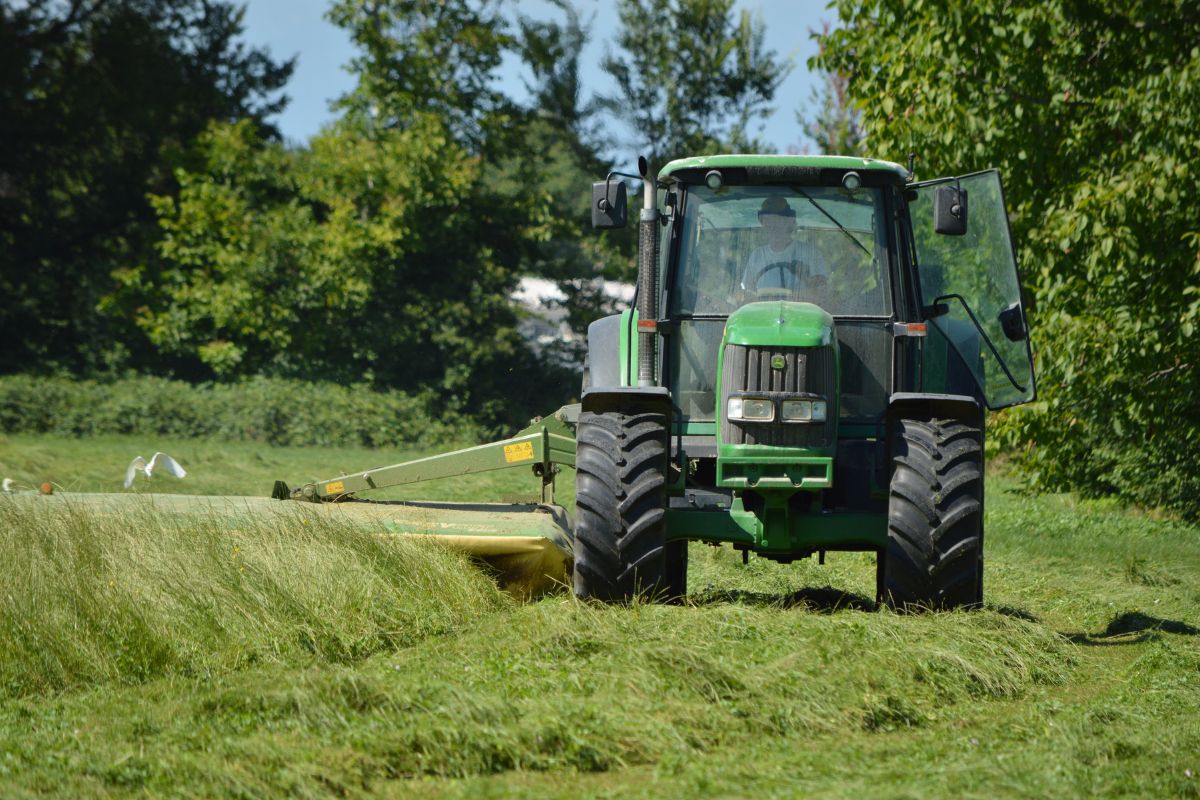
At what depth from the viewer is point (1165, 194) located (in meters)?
10.9

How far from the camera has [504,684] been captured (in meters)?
5.42

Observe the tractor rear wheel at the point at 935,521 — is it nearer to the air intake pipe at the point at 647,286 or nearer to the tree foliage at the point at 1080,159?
the air intake pipe at the point at 647,286

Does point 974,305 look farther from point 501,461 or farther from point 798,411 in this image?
point 501,461

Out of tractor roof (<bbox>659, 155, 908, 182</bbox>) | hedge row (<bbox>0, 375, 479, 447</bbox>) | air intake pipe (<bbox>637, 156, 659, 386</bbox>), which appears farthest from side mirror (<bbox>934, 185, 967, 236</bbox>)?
hedge row (<bbox>0, 375, 479, 447</bbox>)

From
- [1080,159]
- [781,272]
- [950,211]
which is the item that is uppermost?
[1080,159]

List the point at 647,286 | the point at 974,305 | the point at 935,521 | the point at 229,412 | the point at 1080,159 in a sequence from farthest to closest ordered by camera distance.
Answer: the point at 229,412
the point at 1080,159
the point at 974,305
the point at 647,286
the point at 935,521

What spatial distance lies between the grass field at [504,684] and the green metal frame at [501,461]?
3.77ft

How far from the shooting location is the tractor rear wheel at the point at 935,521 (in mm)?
6766

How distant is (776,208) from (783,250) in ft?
0.74

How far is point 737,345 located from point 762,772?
2.83m

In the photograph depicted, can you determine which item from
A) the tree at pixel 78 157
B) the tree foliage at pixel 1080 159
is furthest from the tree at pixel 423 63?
the tree foliage at pixel 1080 159

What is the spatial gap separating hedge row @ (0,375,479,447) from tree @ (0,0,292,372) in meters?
1.99

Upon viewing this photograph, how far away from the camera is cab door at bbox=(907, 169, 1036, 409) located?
788 cm

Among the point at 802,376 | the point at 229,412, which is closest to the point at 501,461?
the point at 802,376
